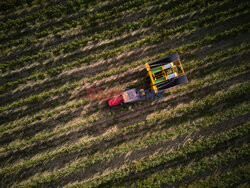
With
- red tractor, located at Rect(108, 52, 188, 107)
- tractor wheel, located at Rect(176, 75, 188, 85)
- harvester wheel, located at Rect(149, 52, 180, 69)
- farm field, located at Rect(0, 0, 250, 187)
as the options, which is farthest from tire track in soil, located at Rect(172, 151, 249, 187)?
harvester wheel, located at Rect(149, 52, 180, 69)

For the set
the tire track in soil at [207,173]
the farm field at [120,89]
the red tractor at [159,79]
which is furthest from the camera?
the farm field at [120,89]

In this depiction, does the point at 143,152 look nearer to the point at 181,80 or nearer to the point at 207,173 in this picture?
the point at 207,173

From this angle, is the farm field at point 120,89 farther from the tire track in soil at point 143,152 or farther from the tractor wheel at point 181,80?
the tractor wheel at point 181,80

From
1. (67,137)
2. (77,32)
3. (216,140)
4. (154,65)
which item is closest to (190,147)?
(216,140)

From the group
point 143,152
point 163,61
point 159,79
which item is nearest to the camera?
point 159,79

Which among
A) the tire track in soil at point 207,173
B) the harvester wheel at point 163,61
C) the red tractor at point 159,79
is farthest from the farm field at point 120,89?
the red tractor at point 159,79

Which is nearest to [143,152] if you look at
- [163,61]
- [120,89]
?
[120,89]

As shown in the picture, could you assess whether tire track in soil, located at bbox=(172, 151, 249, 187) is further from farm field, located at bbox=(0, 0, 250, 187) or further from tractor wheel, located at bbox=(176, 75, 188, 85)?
tractor wheel, located at bbox=(176, 75, 188, 85)

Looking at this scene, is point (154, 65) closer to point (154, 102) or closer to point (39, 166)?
point (154, 102)
